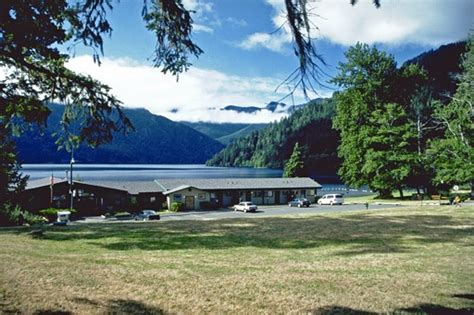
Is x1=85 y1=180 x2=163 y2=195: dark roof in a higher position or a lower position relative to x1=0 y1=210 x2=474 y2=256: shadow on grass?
higher

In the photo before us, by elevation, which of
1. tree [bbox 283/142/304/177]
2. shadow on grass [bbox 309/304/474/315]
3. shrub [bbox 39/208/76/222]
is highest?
tree [bbox 283/142/304/177]

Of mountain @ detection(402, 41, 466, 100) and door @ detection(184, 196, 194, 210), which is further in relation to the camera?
mountain @ detection(402, 41, 466, 100)

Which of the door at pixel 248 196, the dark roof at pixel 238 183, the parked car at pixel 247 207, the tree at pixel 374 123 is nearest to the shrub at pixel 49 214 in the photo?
the dark roof at pixel 238 183

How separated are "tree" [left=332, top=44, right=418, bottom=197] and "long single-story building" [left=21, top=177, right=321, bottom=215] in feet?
42.2

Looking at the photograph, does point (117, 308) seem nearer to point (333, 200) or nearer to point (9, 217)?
point (9, 217)

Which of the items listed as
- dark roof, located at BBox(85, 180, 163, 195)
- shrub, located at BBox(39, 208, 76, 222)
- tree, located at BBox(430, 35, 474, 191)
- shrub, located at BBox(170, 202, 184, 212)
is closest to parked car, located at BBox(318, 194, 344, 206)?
tree, located at BBox(430, 35, 474, 191)

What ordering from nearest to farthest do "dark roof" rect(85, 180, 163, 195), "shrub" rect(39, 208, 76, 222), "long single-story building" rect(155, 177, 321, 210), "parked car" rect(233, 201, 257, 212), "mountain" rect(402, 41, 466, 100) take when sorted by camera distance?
"shrub" rect(39, 208, 76, 222), "parked car" rect(233, 201, 257, 212), "dark roof" rect(85, 180, 163, 195), "long single-story building" rect(155, 177, 321, 210), "mountain" rect(402, 41, 466, 100)

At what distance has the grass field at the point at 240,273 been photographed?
8922mm

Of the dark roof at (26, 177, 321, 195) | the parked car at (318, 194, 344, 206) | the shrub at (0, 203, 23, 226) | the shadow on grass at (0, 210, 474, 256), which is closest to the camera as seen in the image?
the shadow on grass at (0, 210, 474, 256)

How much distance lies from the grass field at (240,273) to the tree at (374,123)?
103ft

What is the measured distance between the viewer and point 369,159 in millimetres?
51719

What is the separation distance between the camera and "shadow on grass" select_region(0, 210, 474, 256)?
17.7 m

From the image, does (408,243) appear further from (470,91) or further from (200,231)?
(470,91)

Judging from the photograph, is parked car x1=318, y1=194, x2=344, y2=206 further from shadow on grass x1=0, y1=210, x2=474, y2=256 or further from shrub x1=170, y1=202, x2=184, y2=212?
shadow on grass x1=0, y1=210, x2=474, y2=256
